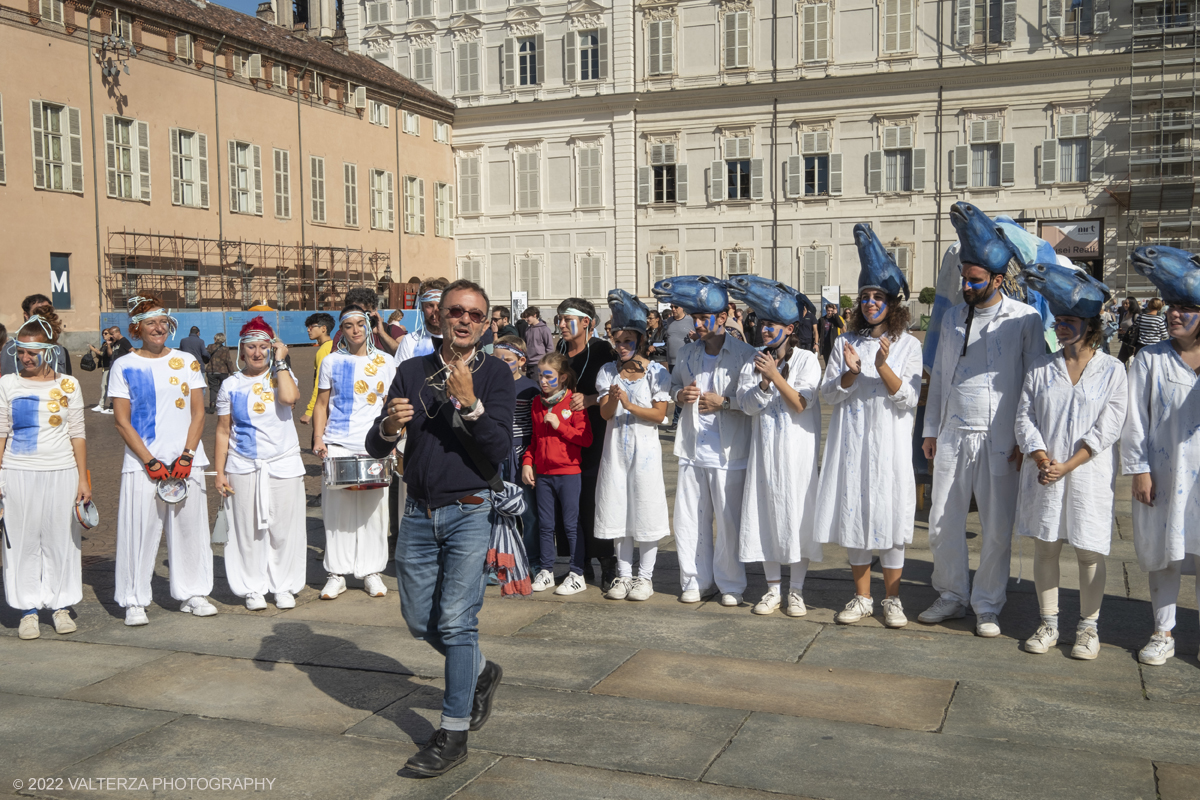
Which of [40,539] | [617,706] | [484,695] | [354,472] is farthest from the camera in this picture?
[354,472]

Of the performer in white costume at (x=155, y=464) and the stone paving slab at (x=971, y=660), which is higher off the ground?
the performer in white costume at (x=155, y=464)

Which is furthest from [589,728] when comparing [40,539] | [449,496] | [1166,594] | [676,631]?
[40,539]

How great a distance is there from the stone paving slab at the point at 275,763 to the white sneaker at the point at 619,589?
253cm

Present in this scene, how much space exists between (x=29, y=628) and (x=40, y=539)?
50 centimetres

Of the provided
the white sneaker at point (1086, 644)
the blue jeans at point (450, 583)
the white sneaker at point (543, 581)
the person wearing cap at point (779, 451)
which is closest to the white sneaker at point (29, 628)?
the white sneaker at point (543, 581)

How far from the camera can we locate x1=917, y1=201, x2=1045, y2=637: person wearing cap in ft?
19.9

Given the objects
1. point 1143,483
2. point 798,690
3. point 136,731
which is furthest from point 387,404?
point 1143,483

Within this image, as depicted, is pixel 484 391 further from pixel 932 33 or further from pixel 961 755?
pixel 932 33

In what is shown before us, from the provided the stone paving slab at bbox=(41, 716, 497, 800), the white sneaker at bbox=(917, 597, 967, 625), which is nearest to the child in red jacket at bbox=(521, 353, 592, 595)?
the white sneaker at bbox=(917, 597, 967, 625)

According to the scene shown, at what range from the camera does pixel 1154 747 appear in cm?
445

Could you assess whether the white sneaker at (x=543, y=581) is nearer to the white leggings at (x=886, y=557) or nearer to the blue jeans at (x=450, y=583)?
the white leggings at (x=886, y=557)

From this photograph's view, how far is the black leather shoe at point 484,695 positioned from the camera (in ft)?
14.9

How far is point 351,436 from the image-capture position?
284 inches

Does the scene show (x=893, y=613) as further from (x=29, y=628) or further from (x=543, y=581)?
(x=29, y=628)
